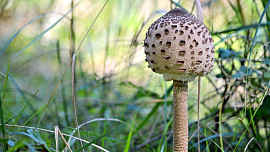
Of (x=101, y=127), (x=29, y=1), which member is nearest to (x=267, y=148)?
(x=101, y=127)

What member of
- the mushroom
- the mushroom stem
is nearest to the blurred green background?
the mushroom stem

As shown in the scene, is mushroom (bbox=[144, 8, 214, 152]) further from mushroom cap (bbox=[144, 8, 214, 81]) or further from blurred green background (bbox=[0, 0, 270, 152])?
blurred green background (bbox=[0, 0, 270, 152])

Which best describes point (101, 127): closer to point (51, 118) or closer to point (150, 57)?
point (51, 118)

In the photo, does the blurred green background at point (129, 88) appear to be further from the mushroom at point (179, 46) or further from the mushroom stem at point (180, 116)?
the mushroom at point (179, 46)

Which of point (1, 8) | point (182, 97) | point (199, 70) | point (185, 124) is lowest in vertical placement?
point (185, 124)

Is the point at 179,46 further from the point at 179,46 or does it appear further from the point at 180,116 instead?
the point at 180,116

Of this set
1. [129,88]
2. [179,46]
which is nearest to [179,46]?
[179,46]
